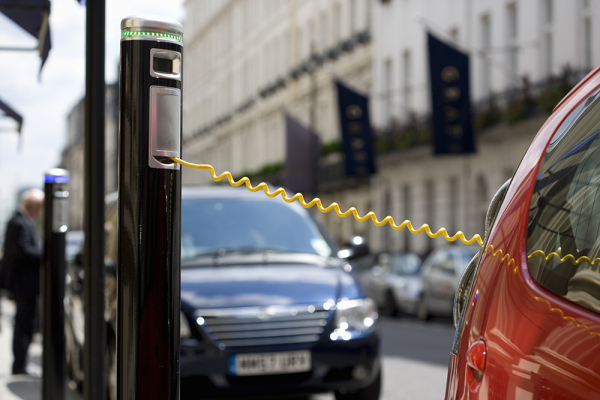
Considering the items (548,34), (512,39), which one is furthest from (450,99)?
(512,39)

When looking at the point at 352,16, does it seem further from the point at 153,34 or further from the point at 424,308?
the point at 153,34

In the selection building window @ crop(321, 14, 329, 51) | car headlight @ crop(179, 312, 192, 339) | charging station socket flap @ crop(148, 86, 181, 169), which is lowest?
car headlight @ crop(179, 312, 192, 339)

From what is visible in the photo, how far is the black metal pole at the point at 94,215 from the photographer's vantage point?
13.2 ft

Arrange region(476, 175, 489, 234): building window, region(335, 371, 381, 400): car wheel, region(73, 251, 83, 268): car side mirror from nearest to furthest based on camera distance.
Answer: region(335, 371, 381, 400): car wheel, region(73, 251, 83, 268): car side mirror, region(476, 175, 489, 234): building window

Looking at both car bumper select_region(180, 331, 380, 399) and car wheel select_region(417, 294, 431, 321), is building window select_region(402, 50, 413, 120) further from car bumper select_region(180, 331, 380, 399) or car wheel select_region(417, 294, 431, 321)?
car bumper select_region(180, 331, 380, 399)

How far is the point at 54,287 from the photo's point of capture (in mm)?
5945

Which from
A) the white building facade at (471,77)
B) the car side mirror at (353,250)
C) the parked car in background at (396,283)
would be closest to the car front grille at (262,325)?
the car side mirror at (353,250)

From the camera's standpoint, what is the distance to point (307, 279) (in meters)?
A: 6.55

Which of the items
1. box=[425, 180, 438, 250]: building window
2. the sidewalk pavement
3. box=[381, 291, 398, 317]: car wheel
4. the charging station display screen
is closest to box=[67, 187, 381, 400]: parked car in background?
the sidewalk pavement

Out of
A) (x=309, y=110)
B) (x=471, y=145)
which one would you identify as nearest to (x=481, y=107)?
(x=471, y=145)

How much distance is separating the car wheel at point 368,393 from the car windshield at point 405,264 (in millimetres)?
15324

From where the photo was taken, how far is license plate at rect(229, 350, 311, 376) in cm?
598

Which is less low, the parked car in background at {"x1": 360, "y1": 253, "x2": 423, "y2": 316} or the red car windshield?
the red car windshield

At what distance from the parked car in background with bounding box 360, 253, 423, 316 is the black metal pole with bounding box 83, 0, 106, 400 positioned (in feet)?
53.4
